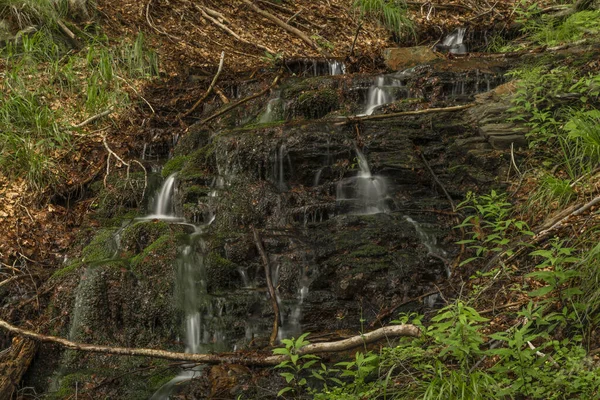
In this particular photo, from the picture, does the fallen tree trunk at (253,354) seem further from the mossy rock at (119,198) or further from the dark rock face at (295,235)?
the mossy rock at (119,198)

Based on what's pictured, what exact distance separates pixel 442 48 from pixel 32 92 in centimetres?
701

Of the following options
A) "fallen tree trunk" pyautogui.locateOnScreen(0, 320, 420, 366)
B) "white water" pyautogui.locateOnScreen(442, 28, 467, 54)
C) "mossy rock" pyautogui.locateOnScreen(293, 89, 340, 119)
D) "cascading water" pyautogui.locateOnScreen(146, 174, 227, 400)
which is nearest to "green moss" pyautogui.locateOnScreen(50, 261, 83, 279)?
"fallen tree trunk" pyautogui.locateOnScreen(0, 320, 420, 366)

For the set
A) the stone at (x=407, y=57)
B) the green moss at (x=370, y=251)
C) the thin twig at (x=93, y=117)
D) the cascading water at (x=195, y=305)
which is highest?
the stone at (x=407, y=57)

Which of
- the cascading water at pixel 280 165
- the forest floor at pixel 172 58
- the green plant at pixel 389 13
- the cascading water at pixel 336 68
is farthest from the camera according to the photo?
the green plant at pixel 389 13

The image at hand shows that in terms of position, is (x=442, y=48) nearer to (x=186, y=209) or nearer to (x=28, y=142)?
(x=186, y=209)

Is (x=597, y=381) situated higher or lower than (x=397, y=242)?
higher

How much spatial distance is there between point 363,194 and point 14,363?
144 inches

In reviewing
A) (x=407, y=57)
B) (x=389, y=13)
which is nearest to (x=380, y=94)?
(x=407, y=57)

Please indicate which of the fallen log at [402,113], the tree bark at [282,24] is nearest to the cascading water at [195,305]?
the fallen log at [402,113]

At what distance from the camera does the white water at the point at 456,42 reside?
10320 millimetres

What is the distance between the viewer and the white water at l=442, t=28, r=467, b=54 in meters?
10.3

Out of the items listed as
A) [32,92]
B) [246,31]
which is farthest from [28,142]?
[246,31]

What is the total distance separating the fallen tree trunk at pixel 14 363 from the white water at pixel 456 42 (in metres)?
8.41

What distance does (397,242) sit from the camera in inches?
209
